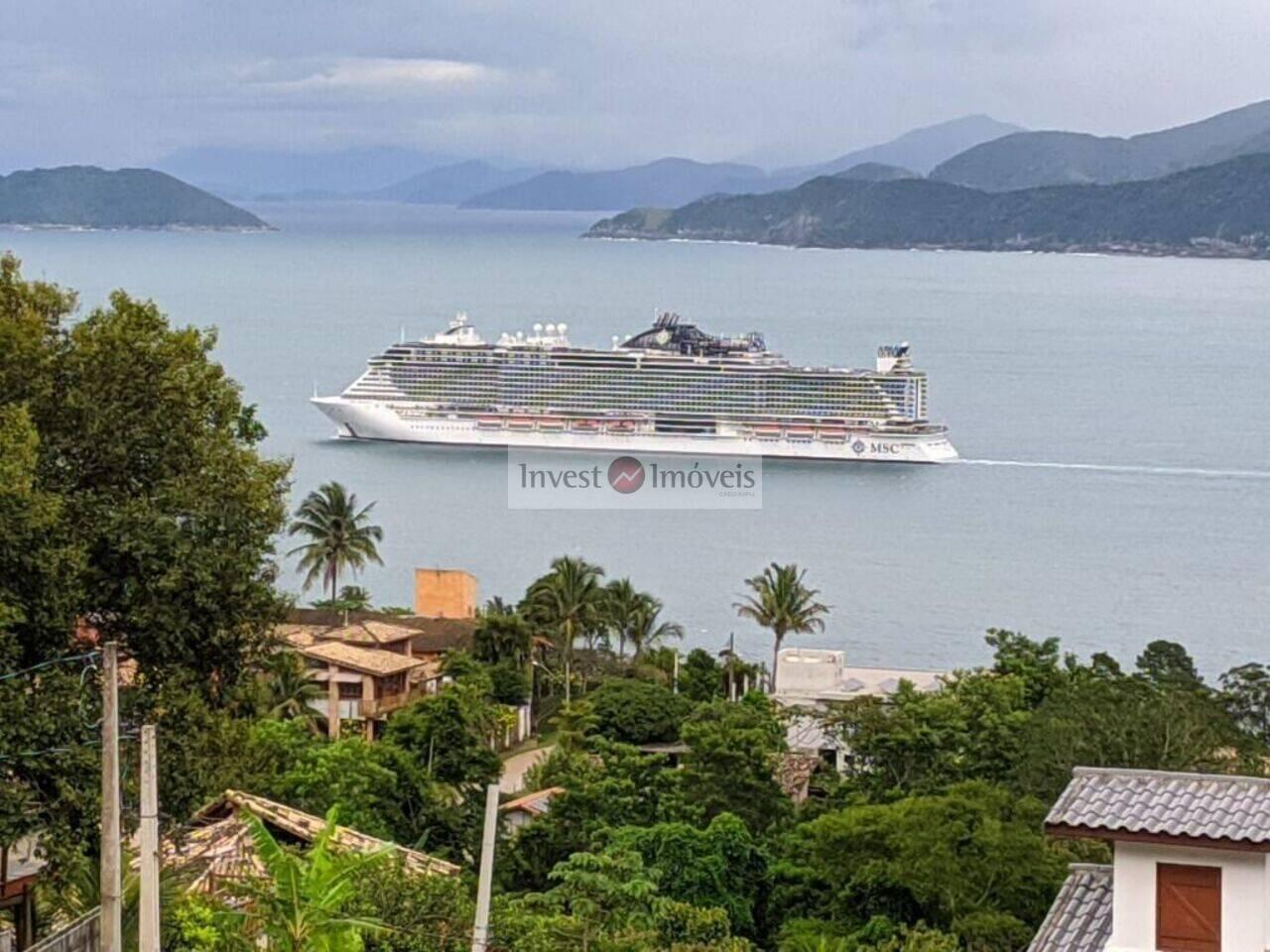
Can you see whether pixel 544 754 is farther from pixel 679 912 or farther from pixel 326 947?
pixel 326 947

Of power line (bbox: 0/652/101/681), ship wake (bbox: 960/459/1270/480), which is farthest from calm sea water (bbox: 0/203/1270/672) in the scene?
power line (bbox: 0/652/101/681)

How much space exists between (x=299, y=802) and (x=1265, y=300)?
426ft

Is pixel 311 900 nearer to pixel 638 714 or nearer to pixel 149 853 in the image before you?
pixel 149 853

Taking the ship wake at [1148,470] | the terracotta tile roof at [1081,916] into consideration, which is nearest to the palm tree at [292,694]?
the terracotta tile roof at [1081,916]

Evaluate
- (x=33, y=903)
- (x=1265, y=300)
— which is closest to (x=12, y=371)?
(x=33, y=903)

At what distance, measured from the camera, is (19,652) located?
853cm

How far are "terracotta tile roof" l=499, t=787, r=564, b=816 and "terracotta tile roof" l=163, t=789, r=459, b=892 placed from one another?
276cm

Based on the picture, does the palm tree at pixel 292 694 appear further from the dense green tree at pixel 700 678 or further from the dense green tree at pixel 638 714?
the dense green tree at pixel 700 678

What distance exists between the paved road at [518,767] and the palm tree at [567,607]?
2810 mm

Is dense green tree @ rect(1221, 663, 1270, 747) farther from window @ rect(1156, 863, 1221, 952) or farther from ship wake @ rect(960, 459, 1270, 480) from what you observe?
ship wake @ rect(960, 459, 1270, 480)

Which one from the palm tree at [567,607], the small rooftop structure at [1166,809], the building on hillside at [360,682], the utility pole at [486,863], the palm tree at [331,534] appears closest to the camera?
the small rooftop structure at [1166,809]

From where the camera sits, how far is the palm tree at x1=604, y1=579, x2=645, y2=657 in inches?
1044

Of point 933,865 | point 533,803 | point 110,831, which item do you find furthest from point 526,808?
point 110,831

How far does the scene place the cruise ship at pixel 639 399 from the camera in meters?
65.4
